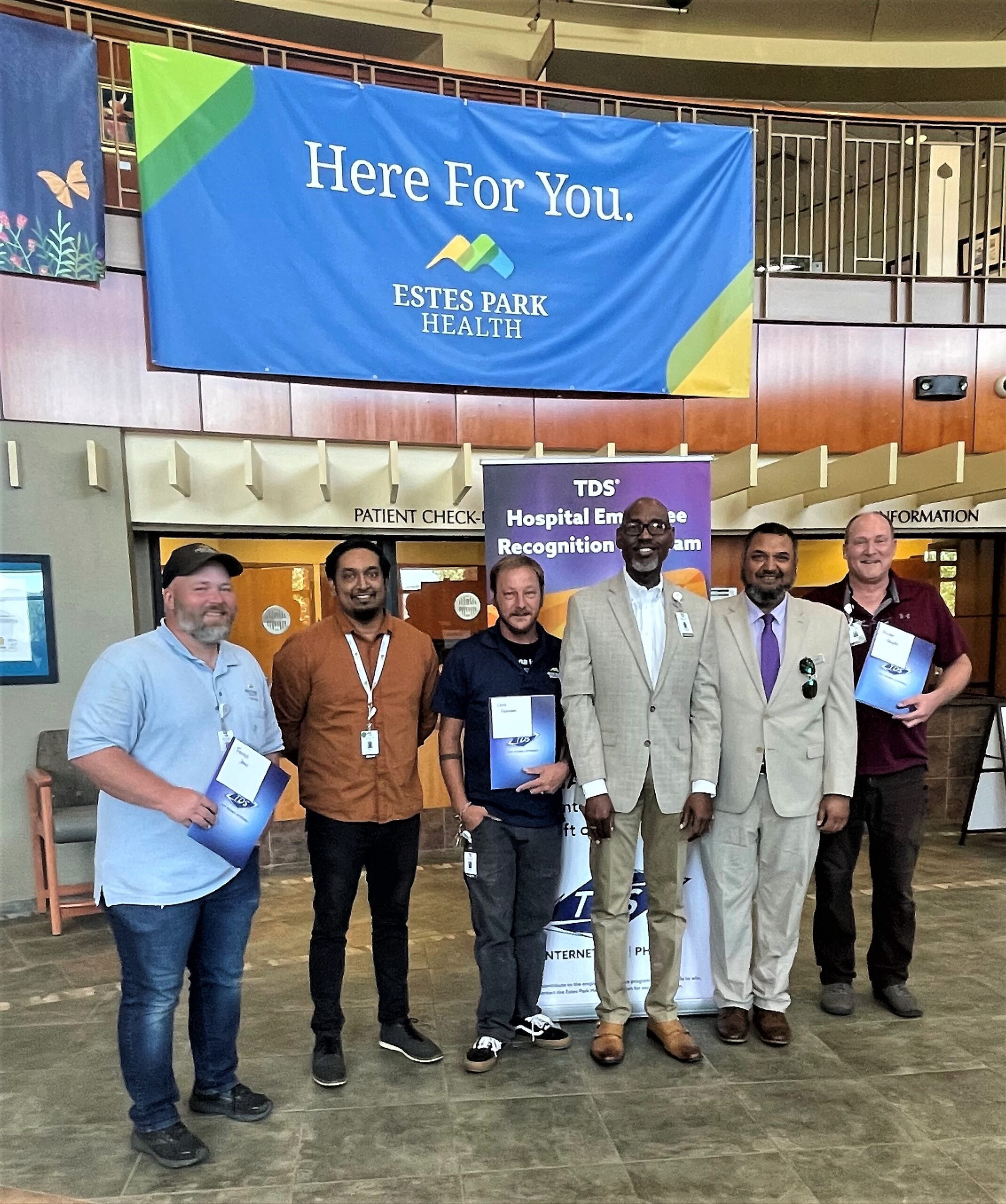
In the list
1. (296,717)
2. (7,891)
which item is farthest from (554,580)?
(7,891)

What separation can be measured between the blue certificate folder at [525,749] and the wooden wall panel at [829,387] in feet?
12.0

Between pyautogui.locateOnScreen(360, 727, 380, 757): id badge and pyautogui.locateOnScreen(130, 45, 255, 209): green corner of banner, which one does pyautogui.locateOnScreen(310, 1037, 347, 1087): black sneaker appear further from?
pyautogui.locateOnScreen(130, 45, 255, 209): green corner of banner

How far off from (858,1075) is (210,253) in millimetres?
4756

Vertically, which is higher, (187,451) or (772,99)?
(772,99)

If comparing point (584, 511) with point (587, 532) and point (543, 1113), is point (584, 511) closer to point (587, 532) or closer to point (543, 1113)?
point (587, 532)

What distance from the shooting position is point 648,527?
102 inches

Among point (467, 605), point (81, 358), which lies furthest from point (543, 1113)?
point (81, 358)

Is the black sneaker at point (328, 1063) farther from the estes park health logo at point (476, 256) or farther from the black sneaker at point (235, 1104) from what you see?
the estes park health logo at point (476, 256)

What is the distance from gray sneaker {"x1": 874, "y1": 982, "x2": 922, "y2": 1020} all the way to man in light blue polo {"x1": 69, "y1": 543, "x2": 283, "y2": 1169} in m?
2.46

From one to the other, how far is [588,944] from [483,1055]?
55 centimetres

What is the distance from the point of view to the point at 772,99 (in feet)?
26.1

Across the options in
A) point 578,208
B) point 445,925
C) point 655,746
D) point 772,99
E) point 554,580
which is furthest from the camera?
point 772,99

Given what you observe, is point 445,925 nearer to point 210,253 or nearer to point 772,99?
point 210,253

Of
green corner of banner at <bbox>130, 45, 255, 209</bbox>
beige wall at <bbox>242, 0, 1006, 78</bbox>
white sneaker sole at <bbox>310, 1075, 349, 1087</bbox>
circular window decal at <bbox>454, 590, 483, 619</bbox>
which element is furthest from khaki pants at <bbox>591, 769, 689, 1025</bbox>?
beige wall at <bbox>242, 0, 1006, 78</bbox>
